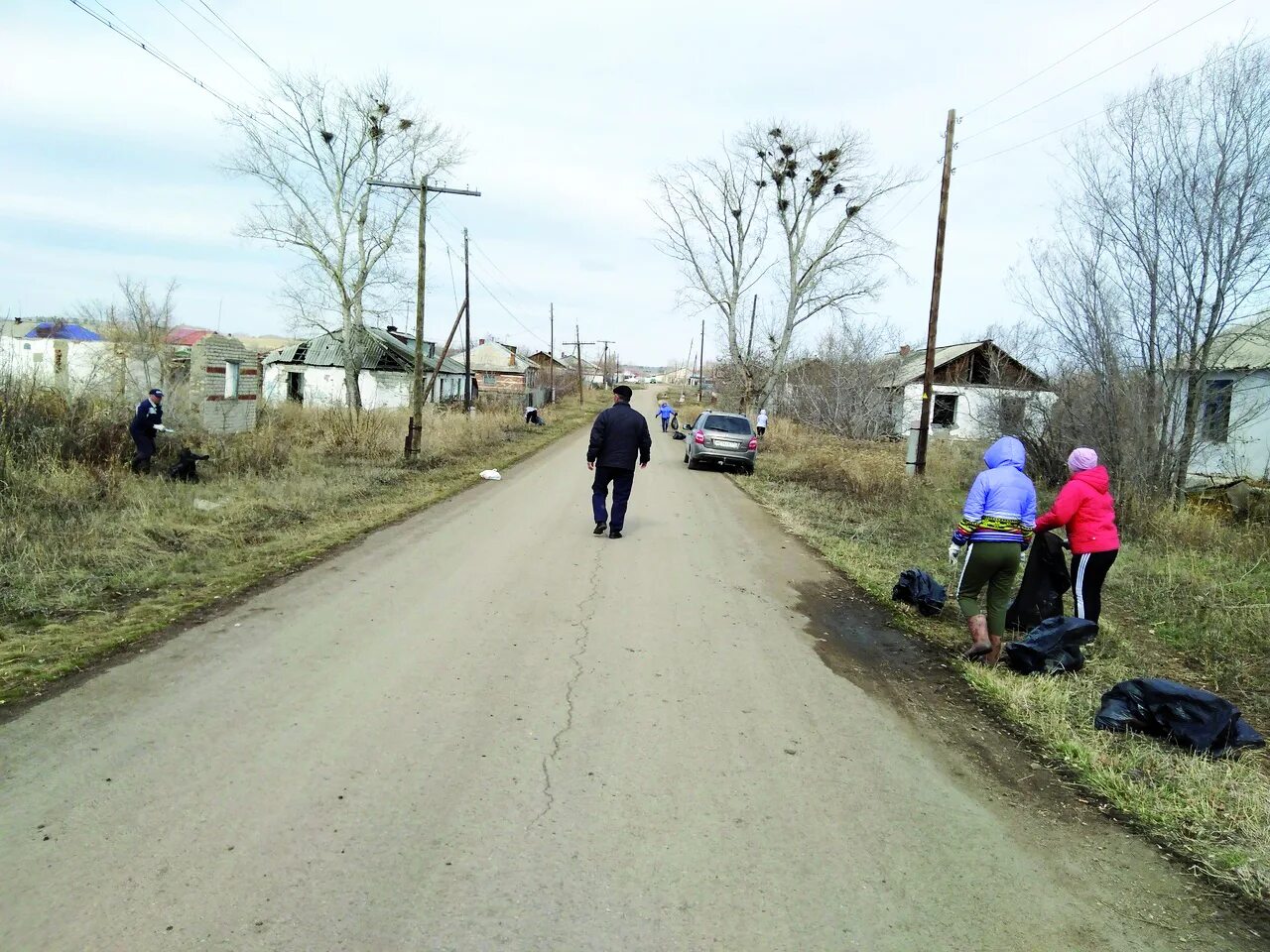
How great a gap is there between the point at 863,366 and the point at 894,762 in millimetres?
32629

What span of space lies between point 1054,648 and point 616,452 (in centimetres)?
→ 573

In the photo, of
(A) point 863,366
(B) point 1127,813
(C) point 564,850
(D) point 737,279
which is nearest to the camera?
(C) point 564,850

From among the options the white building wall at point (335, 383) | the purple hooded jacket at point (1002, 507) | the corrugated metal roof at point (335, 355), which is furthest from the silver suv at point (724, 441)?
the white building wall at point (335, 383)

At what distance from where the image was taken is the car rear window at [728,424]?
71.4ft

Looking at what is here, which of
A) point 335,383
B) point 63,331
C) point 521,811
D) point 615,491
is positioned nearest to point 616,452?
point 615,491

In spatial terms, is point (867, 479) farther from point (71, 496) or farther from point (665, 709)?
point (71, 496)

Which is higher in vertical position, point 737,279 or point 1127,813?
point 737,279

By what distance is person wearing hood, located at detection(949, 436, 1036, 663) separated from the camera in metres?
5.88

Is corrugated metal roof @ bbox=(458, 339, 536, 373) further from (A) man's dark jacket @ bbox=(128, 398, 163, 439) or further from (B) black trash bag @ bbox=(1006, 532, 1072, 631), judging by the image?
(B) black trash bag @ bbox=(1006, 532, 1072, 631)

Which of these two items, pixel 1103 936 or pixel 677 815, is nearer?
pixel 1103 936

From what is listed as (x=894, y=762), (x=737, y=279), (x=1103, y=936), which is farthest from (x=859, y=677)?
(x=737, y=279)

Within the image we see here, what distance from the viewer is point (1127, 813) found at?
3.72 m

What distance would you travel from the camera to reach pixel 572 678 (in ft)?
16.5

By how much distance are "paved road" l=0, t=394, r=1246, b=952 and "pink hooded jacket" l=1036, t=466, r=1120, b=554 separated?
Result: 2.24 metres
